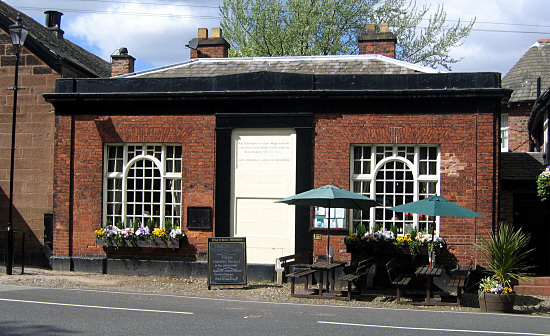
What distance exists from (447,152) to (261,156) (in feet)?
14.2

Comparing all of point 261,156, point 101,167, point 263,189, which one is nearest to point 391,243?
point 263,189

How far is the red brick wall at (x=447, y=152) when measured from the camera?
45.9 ft

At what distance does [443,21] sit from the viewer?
3256cm

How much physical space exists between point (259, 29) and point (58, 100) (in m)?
19.0

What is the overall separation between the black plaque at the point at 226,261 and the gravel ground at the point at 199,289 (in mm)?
233

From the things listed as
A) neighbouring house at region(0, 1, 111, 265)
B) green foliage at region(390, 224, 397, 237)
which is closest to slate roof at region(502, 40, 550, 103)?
green foliage at region(390, 224, 397, 237)

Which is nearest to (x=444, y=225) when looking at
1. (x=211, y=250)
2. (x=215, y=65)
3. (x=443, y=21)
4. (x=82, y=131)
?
(x=211, y=250)

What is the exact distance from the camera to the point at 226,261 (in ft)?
44.2

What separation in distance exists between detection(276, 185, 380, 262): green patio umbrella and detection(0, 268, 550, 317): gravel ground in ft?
4.76

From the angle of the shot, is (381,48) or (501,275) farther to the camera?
(381,48)

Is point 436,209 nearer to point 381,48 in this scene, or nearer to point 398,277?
point 398,277

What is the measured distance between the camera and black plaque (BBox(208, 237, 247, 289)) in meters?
13.4

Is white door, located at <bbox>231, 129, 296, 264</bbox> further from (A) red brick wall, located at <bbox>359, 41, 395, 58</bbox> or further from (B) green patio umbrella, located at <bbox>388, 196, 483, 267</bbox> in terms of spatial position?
(A) red brick wall, located at <bbox>359, 41, 395, 58</bbox>

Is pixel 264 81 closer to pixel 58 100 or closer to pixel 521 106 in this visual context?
pixel 58 100
